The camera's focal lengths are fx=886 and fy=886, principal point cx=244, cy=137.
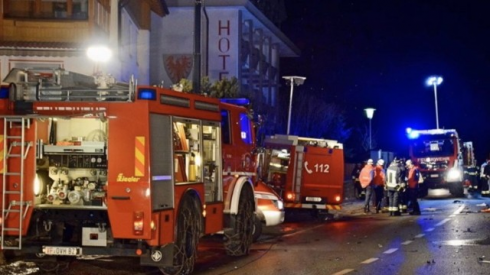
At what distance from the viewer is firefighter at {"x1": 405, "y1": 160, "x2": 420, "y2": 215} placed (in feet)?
86.1

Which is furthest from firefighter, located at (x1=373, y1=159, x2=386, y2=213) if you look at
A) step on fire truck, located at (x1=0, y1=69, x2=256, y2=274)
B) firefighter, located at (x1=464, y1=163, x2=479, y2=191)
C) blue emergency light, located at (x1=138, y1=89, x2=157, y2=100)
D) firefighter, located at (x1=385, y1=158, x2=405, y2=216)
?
blue emergency light, located at (x1=138, y1=89, x2=157, y2=100)

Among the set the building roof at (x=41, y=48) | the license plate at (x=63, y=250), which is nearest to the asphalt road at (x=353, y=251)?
the license plate at (x=63, y=250)

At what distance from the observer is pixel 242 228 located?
1479cm

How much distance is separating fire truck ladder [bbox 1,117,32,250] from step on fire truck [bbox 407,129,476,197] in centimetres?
2797

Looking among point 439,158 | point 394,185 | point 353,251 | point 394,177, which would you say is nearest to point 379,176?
point 394,177

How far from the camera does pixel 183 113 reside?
12.1m

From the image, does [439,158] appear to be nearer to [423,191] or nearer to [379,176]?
[423,191]

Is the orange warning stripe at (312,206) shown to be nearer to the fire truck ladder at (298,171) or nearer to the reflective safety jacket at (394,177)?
the fire truck ladder at (298,171)

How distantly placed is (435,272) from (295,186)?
→ 1077cm

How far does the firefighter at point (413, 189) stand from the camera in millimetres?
26234

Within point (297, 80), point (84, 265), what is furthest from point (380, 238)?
point (297, 80)

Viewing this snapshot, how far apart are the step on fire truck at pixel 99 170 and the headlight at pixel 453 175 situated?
26.6 meters

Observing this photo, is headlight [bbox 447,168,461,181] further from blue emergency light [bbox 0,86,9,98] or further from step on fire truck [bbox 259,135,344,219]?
blue emergency light [bbox 0,86,9,98]

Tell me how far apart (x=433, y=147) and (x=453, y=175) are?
1874 mm
